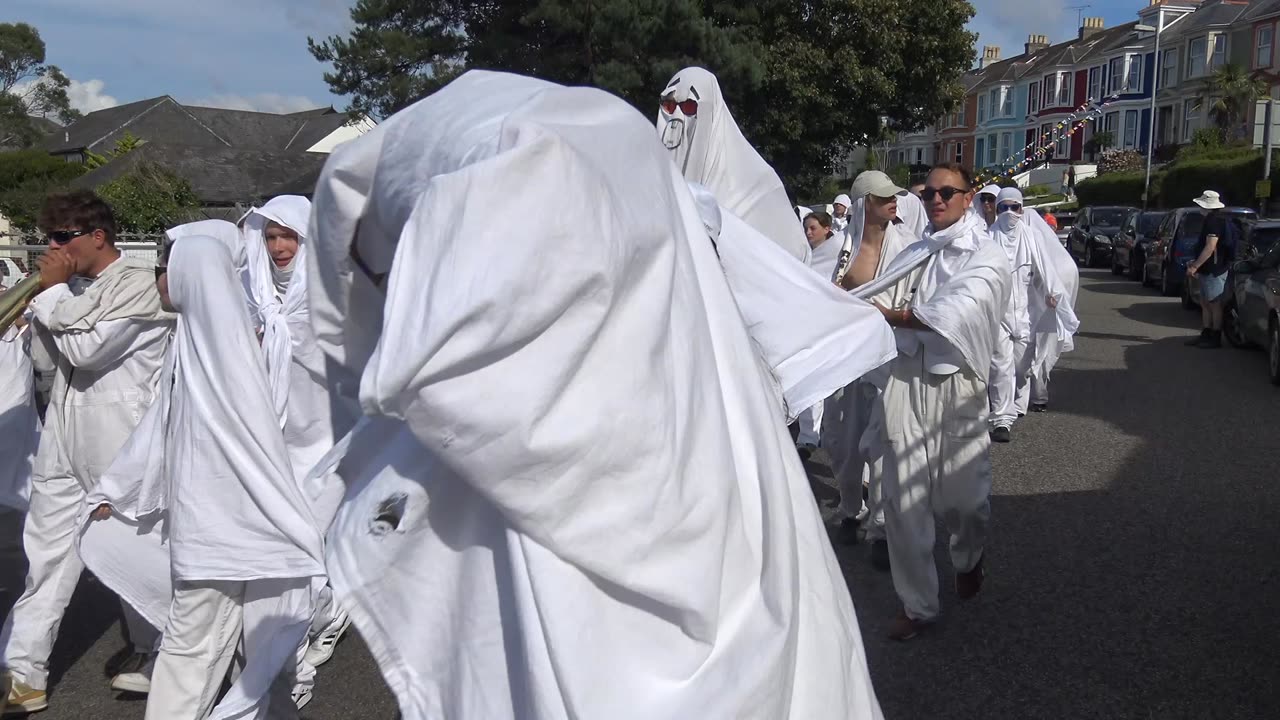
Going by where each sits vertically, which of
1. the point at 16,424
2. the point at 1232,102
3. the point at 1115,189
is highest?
the point at 16,424

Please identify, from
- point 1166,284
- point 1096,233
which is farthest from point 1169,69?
point 1166,284

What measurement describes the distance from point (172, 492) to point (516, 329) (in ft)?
9.52

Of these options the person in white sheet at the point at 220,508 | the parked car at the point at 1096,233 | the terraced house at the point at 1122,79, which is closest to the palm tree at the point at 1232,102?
the terraced house at the point at 1122,79

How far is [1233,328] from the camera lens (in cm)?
1497

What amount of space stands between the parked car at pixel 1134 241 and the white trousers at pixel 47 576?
2443cm

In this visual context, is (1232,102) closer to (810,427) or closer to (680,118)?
(810,427)

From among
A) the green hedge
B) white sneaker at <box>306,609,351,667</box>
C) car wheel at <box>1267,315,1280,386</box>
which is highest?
white sneaker at <box>306,609,351,667</box>

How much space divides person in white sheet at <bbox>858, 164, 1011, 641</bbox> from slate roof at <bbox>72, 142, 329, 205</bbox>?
29201mm

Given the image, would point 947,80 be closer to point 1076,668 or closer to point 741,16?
point 741,16

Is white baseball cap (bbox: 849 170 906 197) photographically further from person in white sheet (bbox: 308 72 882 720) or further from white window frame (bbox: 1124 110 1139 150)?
white window frame (bbox: 1124 110 1139 150)

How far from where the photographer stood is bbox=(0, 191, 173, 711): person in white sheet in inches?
175

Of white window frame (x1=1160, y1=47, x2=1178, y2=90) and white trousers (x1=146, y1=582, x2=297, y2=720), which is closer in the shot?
white trousers (x1=146, y1=582, x2=297, y2=720)

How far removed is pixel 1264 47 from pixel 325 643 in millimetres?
67491

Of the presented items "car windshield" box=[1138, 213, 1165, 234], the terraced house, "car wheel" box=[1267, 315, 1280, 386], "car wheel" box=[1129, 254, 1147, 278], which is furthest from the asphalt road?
the terraced house
